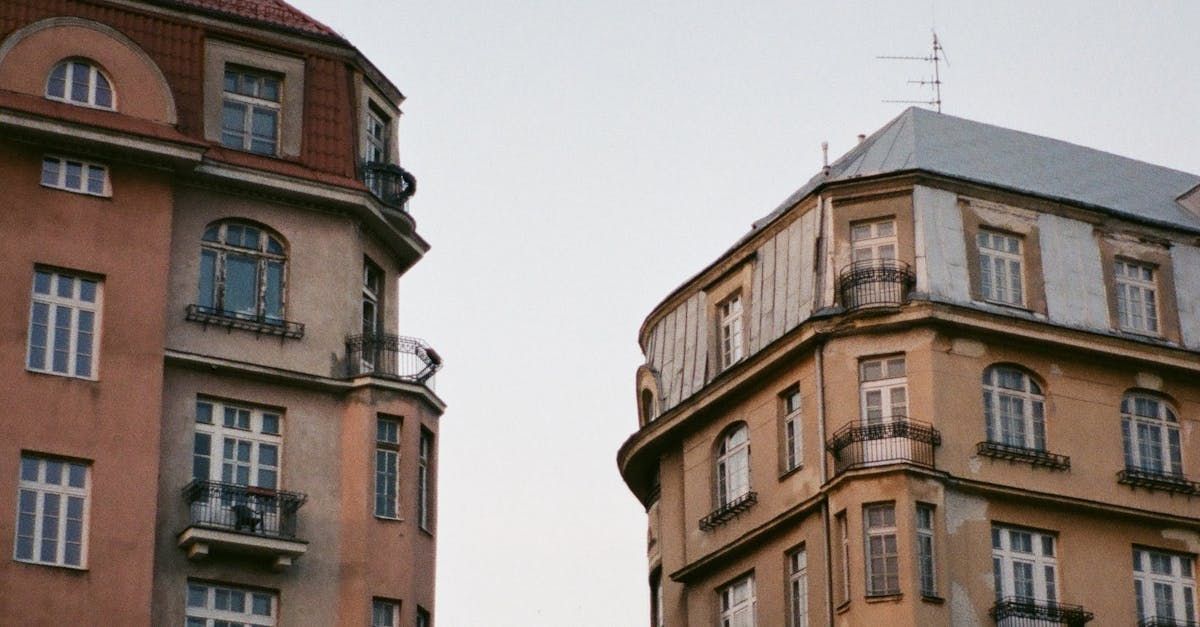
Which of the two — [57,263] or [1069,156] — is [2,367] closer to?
[57,263]

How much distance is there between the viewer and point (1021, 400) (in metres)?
57.9

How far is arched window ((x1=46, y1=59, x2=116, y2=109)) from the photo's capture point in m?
51.8

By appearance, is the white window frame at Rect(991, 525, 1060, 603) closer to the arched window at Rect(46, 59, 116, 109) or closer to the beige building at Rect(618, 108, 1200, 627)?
the beige building at Rect(618, 108, 1200, 627)

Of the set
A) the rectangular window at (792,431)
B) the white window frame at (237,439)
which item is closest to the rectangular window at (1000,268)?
the rectangular window at (792,431)

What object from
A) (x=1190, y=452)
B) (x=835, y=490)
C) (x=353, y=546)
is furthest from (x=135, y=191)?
(x=1190, y=452)

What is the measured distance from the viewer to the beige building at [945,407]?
55.8 metres

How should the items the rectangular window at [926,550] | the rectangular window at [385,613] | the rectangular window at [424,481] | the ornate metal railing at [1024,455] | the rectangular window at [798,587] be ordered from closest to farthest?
the rectangular window at [385,613]
the rectangular window at [424,481]
the rectangular window at [926,550]
the ornate metal railing at [1024,455]
the rectangular window at [798,587]

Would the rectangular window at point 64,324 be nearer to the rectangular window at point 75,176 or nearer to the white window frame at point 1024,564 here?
the rectangular window at point 75,176

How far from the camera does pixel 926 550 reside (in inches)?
2169

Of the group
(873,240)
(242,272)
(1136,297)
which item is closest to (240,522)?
(242,272)

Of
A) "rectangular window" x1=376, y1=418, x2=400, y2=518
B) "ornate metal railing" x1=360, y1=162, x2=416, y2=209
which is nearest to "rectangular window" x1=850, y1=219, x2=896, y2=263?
"ornate metal railing" x1=360, y1=162, x2=416, y2=209

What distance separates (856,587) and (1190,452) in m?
10.0

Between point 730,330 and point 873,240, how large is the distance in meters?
5.57

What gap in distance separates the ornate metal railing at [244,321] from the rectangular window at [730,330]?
1380 cm
